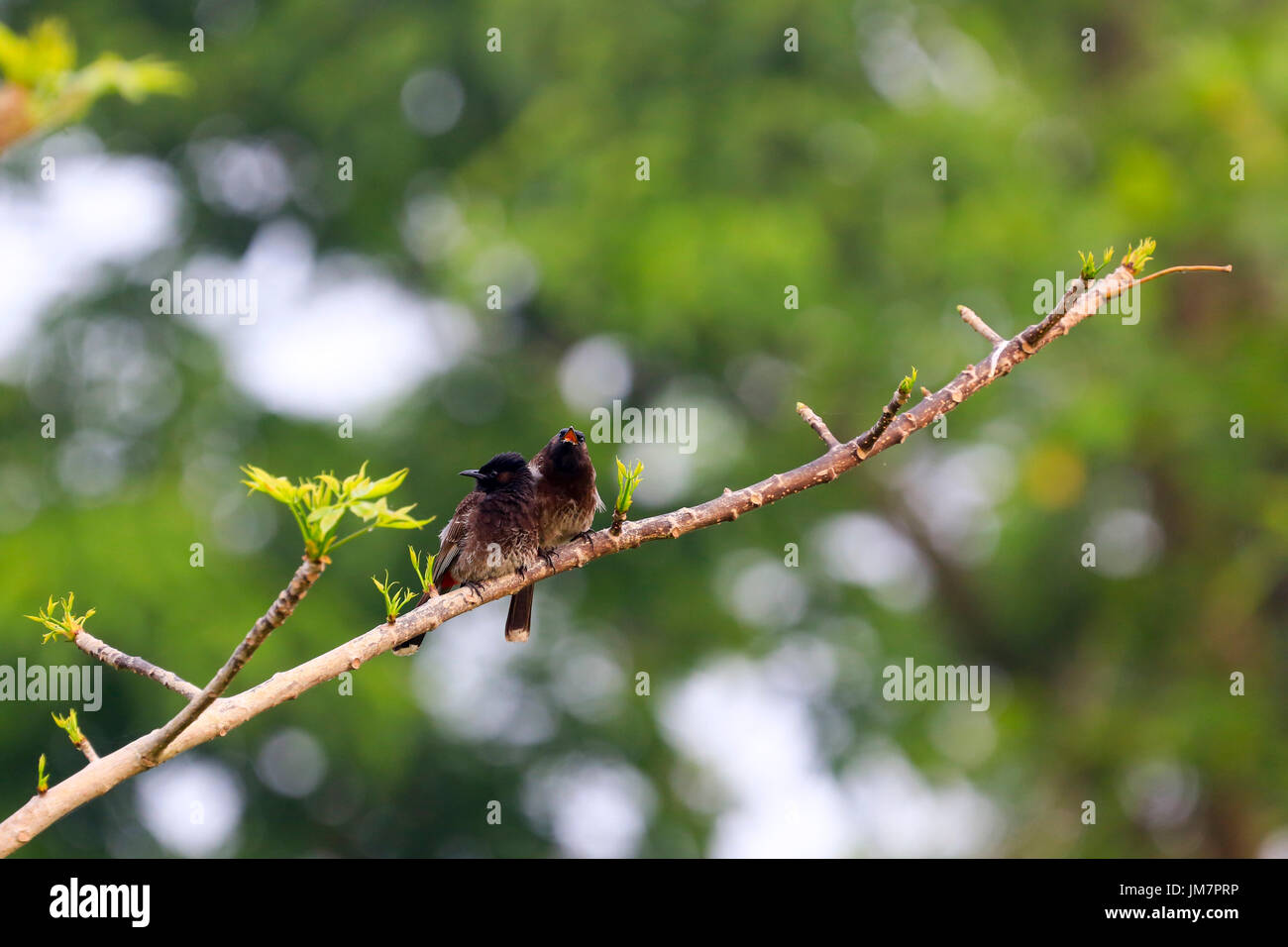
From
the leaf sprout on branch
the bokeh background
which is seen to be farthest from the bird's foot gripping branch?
the bokeh background

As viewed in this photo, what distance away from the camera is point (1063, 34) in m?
12.1

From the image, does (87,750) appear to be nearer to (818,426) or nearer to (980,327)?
(818,426)

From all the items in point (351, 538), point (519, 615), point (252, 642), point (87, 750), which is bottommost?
point (87, 750)

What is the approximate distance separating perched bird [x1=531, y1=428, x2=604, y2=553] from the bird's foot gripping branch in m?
1.64

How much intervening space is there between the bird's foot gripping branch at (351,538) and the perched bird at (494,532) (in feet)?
4.06

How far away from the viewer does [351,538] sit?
6.30ft

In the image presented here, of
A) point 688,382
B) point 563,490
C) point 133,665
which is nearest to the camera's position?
point 133,665

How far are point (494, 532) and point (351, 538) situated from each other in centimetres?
250

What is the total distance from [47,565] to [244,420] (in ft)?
6.96

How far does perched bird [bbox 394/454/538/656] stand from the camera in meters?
4.29

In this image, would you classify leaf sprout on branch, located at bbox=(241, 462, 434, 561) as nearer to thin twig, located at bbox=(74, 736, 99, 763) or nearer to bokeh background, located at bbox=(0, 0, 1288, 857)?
thin twig, located at bbox=(74, 736, 99, 763)

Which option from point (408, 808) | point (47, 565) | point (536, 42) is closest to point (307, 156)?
point (536, 42)

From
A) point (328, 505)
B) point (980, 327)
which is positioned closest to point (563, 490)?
point (980, 327)

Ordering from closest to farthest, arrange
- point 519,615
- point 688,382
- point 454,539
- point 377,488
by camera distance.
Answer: point 377,488
point 454,539
point 519,615
point 688,382
